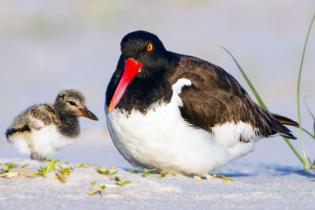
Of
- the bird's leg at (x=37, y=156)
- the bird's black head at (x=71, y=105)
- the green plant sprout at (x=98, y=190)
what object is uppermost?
the bird's black head at (x=71, y=105)

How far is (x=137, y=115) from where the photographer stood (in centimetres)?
795

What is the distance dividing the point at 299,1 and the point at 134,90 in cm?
1247

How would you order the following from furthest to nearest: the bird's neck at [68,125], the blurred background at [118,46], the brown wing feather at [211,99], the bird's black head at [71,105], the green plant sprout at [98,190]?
the blurred background at [118,46] → the bird's black head at [71,105] → the bird's neck at [68,125] → the brown wing feather at [211,99] → the green plant sprout at [98,190]

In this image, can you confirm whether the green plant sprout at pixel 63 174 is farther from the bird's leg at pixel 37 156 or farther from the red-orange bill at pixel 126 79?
the bird's leg at pixel 37 156

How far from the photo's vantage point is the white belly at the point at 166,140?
791cm

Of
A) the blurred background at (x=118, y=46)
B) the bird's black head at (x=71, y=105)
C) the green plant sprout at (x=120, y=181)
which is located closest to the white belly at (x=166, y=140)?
the green plant sprout at (x=120, y=181)

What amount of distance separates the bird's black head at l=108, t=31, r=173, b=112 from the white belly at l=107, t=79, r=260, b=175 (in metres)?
0.27

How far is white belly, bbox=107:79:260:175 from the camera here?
7.91 m

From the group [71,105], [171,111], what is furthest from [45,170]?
[71,105]

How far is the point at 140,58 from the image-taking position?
27.3ft

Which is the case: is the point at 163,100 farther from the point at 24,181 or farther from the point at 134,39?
the point at 24,181

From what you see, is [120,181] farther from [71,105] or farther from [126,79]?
[71,105]

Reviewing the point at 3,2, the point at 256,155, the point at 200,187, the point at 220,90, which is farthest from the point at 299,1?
the point at 200,187

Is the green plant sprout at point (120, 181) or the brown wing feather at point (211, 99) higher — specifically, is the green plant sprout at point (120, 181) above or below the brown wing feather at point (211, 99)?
below
